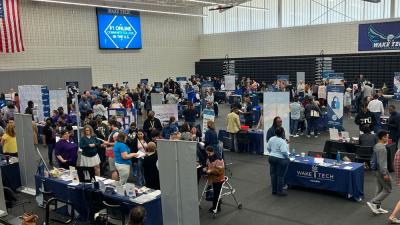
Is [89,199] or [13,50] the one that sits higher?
[13,50]

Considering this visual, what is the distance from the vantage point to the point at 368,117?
34.8 feet

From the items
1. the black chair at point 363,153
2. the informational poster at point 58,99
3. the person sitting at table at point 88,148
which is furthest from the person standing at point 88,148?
the informational poster at point 58,99

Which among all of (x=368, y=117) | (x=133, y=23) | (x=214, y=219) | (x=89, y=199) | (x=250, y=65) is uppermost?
(x=133, y=23)

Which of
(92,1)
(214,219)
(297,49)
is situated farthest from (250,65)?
(214,219)

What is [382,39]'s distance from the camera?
2177 centimetres

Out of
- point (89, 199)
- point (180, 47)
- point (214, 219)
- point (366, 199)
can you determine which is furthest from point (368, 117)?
point (180, 47)

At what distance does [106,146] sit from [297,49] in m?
18.8

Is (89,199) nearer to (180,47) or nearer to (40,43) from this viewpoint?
(40,43)

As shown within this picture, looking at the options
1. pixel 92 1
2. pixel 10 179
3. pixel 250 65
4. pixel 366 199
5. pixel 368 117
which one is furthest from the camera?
pixel 250 65

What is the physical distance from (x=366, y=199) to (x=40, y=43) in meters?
18.9

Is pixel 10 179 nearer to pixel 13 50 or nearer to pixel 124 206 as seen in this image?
pixel 124 206

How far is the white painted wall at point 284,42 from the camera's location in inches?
915

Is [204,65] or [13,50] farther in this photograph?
[204,65]

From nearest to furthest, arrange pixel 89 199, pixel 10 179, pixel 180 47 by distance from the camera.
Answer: pixel 89 199 < pixel 10 179 < pixel 180 47
